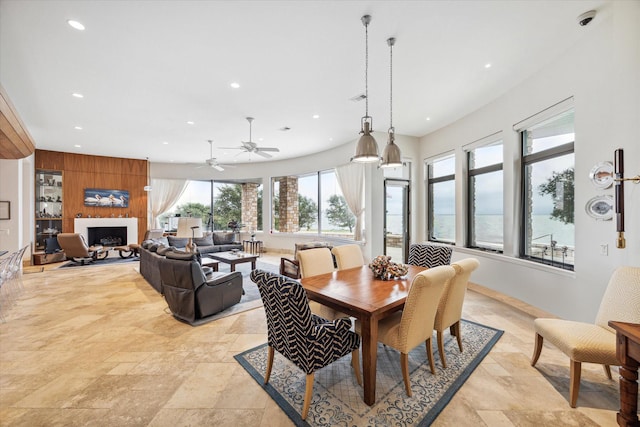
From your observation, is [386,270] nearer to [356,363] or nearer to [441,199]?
[356,363]

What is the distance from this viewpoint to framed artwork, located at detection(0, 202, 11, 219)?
574cm

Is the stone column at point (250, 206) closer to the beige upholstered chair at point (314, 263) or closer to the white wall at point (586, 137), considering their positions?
the beige upholstered chair at point (314, 263)

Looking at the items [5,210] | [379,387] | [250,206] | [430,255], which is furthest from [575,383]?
[5,210]

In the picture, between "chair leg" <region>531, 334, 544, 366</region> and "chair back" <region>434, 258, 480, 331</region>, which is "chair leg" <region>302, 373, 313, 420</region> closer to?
"chair back" <region>434, 258, 480, 331</region>

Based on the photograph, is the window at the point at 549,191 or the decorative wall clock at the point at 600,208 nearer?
the decorative wall clock at the point at 600,208

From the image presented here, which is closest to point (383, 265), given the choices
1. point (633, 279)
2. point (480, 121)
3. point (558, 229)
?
point (633, 279)

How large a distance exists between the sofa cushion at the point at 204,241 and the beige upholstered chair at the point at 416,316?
6.82m

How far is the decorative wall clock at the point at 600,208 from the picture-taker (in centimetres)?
258

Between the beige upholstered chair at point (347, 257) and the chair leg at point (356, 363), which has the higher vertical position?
the beige upholstered chair at point (347, 257)

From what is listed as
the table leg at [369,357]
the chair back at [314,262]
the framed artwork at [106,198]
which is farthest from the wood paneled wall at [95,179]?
the table leg at [369,357]

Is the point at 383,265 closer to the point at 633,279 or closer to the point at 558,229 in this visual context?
the point at 633,279

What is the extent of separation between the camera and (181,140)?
6.39 meters

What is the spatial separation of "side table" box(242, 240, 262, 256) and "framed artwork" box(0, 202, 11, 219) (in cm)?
528

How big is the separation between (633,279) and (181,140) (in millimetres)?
7607
